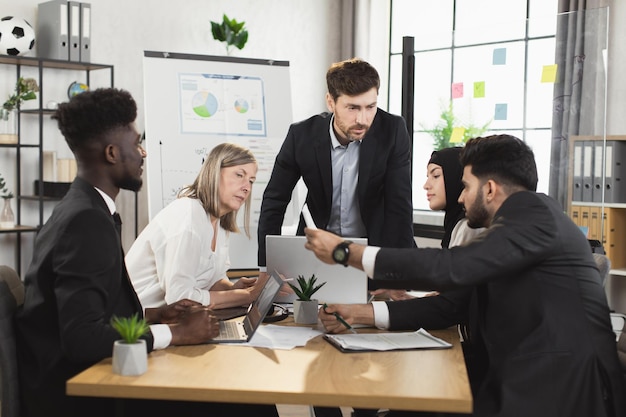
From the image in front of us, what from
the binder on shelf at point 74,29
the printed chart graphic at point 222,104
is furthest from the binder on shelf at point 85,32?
the printed chart graphic at point 222,104

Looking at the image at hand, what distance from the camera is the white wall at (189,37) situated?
546cm

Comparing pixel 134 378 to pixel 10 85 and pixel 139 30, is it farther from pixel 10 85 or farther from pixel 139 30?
pixel 139 30

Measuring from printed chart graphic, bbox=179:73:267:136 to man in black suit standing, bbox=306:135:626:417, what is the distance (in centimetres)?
317

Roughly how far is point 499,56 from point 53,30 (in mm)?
2935

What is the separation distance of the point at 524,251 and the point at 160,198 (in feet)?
11.0

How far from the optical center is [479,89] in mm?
5062

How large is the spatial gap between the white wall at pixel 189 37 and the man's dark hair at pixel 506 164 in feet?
12.8

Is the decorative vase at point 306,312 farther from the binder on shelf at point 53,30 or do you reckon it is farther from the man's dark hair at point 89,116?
the binder on shelf at point 53,30

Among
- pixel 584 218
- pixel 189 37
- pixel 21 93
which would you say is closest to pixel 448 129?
pixel 584 218

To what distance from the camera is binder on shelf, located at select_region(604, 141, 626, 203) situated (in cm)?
451

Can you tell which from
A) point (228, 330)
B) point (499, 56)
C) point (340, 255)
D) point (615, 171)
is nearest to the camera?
point (340, 255)

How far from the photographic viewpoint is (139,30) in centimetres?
578

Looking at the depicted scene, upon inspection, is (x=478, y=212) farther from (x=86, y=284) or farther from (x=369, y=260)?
(x=86, y=284)

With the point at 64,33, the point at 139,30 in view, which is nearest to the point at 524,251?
the point at 64,33
